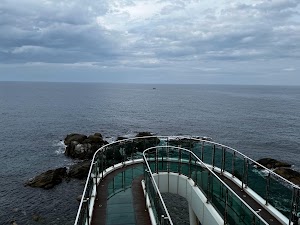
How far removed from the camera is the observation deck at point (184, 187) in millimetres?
8422

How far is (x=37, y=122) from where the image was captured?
69.1m

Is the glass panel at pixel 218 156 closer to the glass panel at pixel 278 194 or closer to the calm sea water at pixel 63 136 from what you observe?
the glass panel at pixel 278 194

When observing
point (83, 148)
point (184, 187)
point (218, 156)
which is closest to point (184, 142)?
point (218, 156)

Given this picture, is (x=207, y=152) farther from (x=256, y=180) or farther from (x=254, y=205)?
(x=254, y=205)

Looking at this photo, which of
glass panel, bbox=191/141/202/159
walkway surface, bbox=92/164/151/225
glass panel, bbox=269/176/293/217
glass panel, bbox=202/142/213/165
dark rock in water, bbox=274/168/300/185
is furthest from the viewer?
dark rock in water, bbox=274/168/300/185

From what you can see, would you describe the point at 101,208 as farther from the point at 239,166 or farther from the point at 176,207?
the point at 176,207

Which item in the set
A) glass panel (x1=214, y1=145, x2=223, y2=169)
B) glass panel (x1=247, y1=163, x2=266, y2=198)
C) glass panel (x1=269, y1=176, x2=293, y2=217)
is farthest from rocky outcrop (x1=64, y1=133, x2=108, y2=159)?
glass panel (x1=269, y1=176, x2=293, y2=217)

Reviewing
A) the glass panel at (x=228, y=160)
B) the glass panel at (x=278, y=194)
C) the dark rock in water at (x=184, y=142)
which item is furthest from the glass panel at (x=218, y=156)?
the glass panel at (x=278, y=194)

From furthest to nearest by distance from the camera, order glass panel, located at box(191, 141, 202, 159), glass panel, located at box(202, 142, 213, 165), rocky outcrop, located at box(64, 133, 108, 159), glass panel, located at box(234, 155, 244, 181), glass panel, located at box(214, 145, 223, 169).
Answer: rocky outcrop, located at box(64, 133, 108, 159)
glass panel, located at box(191, 141, 202, 159)
glass panel, located at box(202, 142, 213, 165)
glass panel, located at box(214, 145, 223, 169)
glass panel, located at box(234, 155, 244, 181)

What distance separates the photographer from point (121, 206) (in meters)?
9.62

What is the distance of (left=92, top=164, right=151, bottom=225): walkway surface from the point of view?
860 cm

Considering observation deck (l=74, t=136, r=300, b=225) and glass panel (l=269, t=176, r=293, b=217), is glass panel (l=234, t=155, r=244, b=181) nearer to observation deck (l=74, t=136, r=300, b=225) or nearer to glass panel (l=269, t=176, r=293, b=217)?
observation deck (l=74, t=136, r=300, b=225)

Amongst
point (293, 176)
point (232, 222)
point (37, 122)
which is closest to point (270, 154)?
point (293, 176)

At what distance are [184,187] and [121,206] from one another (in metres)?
3.96
